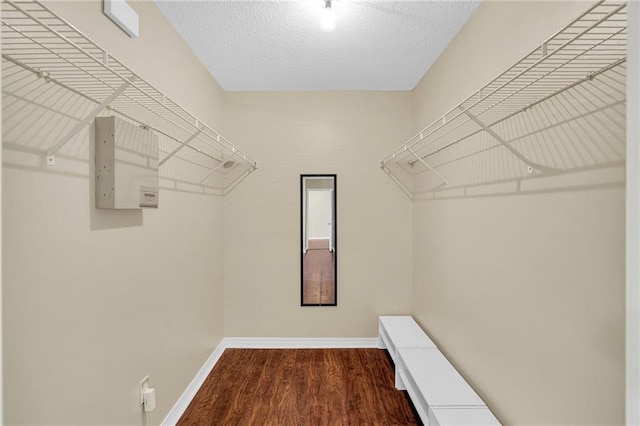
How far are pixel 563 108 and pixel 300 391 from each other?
2324 millimetres

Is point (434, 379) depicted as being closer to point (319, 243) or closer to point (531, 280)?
point (531, 280)

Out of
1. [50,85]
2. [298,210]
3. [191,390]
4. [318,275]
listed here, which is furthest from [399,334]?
[50,85]

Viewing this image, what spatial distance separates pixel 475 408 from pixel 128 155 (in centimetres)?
210

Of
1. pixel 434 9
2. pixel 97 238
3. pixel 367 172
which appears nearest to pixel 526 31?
pixel 434 9

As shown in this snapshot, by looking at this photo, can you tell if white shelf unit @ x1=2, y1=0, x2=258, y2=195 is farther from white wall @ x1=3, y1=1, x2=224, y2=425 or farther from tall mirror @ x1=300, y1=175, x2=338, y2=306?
tall mirror @ x1=300, y1=175, x2=338, y2=306

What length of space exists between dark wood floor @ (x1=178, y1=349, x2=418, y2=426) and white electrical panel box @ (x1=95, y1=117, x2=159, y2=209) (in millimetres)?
1524

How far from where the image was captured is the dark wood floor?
6.97 ft

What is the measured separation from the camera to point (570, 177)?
1.22 metres

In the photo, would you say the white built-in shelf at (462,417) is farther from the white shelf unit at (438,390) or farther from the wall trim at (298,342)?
the wall trim at (298,342)

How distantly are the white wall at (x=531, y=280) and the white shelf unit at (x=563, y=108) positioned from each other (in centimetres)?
8

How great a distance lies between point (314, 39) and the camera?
227 centimetres

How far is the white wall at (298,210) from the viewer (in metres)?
3.19
